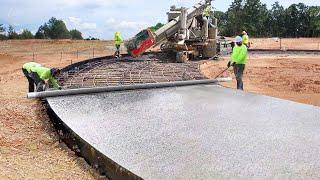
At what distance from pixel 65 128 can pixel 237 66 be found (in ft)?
18.0

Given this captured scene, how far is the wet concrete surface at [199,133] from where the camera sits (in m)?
4.45

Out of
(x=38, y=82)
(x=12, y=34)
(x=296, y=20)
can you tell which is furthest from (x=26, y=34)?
(x=38, y=82)

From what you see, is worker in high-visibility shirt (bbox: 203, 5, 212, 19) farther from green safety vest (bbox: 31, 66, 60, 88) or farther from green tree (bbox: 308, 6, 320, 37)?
green tree (bbox: 308, 6, 320, 37)

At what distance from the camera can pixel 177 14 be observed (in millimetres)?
18750

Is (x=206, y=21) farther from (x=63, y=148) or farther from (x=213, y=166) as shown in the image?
(x=213, y=166)

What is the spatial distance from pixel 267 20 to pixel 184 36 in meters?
53.8

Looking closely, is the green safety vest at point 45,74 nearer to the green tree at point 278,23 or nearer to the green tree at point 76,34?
the green tree at point 76,34

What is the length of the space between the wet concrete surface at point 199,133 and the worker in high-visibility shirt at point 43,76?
0.83m

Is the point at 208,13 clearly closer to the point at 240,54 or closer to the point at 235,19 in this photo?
the point at 240,54

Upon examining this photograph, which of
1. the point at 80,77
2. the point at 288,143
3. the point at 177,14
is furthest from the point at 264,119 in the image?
the point at 177,14

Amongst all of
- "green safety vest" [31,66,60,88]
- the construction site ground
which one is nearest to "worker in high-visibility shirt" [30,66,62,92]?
"green safety vest" [31,66,60,88]

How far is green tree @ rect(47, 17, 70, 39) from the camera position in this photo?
192ft

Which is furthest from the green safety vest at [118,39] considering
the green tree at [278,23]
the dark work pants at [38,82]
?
the green tree at [278,23]

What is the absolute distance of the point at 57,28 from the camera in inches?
2327
